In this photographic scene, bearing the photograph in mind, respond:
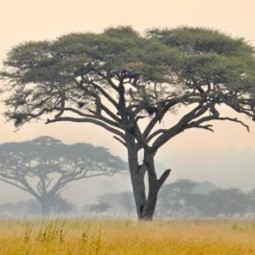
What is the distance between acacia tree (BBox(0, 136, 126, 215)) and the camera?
63.2 meters

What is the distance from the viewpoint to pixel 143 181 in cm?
3094

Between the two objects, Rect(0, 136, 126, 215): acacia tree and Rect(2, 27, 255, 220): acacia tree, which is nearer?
Rect(2, 27, 255, 220): acacia tree

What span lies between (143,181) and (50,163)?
34.0 metres

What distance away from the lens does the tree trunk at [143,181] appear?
30.4 meters

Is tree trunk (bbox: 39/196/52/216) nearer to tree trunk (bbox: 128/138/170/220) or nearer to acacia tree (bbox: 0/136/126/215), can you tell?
acacia tree (bbox: 0/136/126/215)

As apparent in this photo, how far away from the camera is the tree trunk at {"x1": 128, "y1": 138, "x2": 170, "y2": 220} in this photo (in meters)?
30.4

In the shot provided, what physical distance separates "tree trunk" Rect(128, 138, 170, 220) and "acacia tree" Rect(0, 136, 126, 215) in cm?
3183

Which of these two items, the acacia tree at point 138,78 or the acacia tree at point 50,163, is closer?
the acacia tree at point 138,78

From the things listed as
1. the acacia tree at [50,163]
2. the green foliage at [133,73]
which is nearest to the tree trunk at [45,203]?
the acacia tree at [50,163]

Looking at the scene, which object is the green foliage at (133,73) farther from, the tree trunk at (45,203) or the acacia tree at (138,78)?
the tree trunk at (45,203)

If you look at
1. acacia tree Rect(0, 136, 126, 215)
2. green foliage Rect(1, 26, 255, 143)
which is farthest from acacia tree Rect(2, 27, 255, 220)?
acacia tree Rect(0, 136, 126, 215)

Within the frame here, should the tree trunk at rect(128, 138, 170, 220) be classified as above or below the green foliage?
below

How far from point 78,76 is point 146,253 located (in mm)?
18577

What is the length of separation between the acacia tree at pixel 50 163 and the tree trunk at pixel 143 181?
3183 centimetres
